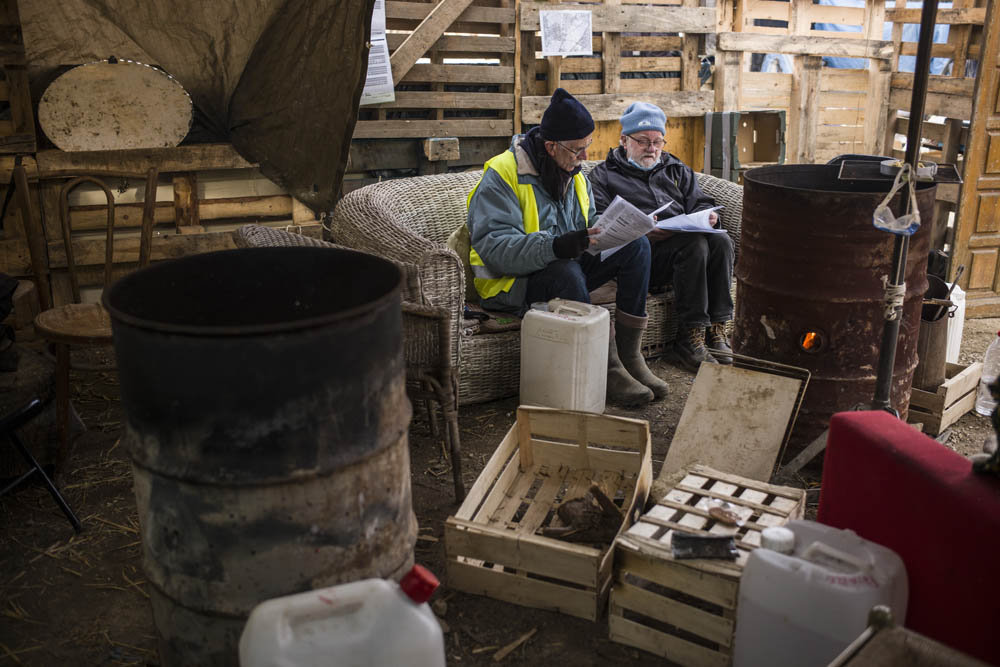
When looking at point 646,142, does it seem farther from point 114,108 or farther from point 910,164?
point 114,108

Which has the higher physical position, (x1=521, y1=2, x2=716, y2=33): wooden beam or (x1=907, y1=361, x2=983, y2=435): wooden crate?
(x1=521, y1=2, x2=716, y2=33): wooden beam

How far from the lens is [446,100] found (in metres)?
7.29

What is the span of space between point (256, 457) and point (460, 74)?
18.9 ft

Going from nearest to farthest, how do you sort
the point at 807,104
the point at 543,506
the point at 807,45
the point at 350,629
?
the point at 350,629 < the point at 543,506 < the point at 807,45 < the point at 807,104

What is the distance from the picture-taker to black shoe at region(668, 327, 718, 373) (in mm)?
5426

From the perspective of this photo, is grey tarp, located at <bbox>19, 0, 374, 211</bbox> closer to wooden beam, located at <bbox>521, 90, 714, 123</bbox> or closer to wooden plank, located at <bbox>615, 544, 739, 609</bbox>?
wooden plank, located at <bbox>615, 544, 739, 609</bbox>

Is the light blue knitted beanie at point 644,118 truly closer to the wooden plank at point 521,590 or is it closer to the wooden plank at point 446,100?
the wooden plank at point 446,100

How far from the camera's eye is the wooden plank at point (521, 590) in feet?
10.0

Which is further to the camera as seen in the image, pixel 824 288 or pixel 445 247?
pixel 445 247

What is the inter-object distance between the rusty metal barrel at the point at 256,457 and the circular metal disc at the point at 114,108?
2.89m

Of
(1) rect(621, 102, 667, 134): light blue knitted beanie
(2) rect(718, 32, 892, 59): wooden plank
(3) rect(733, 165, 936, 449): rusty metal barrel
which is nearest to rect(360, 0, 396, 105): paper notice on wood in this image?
(1) rect(621, 102, 667, 134): light blue knitted beanie

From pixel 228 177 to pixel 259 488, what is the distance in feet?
12.9

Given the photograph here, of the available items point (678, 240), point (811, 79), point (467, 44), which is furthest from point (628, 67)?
point (678, 240)

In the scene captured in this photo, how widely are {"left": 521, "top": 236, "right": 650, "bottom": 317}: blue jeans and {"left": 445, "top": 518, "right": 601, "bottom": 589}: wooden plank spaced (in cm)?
190
